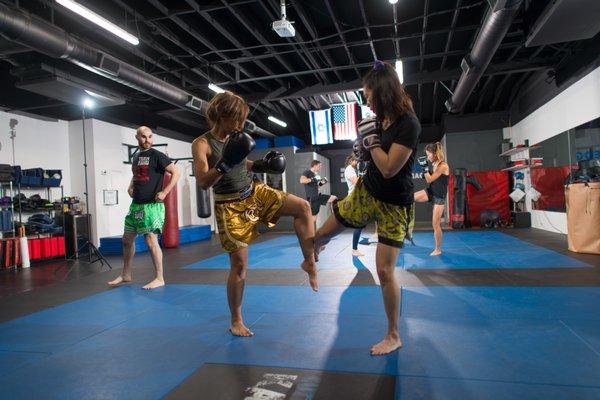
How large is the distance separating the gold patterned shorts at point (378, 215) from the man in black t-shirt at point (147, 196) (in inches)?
88.5

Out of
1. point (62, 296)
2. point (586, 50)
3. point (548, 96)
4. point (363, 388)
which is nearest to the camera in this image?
point (363, 388)

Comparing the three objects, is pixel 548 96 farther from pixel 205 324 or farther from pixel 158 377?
pixel 158 377

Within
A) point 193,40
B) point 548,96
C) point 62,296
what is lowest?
point 62,296

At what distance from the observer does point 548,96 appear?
26.5 ft

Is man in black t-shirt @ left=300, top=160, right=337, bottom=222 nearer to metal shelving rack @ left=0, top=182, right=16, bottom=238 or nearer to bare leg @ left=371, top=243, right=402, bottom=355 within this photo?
bare leg @ left=371, top=243, right=402, bottom=355

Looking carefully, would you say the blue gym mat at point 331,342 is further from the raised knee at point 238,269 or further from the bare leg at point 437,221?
the bare leg at point 437,221

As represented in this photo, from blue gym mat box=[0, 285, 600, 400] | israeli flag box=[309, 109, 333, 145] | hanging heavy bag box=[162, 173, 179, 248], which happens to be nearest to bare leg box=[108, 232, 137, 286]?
blue gym mat box=[0, 285, 600, 400]

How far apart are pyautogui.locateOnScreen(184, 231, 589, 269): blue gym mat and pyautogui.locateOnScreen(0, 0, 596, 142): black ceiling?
3.50 m

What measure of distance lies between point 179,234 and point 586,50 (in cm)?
839

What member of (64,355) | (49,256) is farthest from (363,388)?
(49,256)

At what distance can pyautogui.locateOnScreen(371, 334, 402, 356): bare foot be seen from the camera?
1956 millimetres

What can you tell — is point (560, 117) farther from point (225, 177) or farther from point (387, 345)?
point (225, 177)

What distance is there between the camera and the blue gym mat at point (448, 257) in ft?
14.2

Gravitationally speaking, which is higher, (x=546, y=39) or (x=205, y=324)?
(x=546, y=39)
